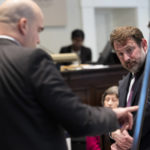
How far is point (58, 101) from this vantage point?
0.99 m

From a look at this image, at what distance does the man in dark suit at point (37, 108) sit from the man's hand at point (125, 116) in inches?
2.0

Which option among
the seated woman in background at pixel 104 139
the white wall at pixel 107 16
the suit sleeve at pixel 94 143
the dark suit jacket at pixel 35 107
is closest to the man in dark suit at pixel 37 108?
the dark suit jacket at pixel 35 107

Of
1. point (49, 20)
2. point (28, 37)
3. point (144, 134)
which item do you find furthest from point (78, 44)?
point (28, 37)

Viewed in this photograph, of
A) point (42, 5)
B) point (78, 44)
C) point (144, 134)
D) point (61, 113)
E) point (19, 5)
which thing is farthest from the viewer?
point (42, 5)

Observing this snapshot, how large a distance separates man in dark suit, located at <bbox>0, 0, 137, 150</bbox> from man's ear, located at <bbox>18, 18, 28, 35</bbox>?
7 centimetres

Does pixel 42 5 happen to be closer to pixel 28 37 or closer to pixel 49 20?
pixel 49 20

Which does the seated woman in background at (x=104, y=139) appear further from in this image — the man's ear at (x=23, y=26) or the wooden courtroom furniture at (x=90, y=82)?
the wooden courtroom furniture at (x=90, y=82)

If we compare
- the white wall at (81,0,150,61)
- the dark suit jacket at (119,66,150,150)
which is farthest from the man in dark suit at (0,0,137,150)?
the white wall at (81,0,150,61)

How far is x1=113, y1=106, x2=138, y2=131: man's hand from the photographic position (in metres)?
1.13

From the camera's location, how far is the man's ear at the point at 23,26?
3.61ft

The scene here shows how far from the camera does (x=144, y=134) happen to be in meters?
1.58

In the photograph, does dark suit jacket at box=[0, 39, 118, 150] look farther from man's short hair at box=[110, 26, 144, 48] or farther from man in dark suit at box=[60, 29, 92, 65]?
man in dark suit at box=[60, 29, 92, 65]

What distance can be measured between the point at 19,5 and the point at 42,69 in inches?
11.3

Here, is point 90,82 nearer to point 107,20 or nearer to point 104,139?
point 104,139
